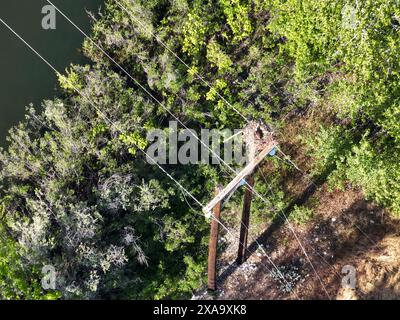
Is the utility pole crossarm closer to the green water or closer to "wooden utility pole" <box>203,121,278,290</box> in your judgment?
"wooden utility pole" <box>203,121,278,290</box>

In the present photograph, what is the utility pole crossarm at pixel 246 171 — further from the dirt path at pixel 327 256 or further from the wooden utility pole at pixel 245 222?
the dirt path at pixel 327 256

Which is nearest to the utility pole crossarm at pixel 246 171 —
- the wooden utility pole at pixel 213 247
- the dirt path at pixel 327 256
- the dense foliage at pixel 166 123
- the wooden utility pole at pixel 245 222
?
the wooden utility pole at pixel 213 247

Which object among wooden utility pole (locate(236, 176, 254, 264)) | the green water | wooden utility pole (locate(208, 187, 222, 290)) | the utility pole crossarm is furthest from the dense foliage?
the utility pole crossarm

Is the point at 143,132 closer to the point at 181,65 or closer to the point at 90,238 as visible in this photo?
the point at 181,65

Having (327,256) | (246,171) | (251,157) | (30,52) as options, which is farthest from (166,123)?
(327,256)

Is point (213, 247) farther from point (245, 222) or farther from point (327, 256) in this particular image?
point (327, 256)

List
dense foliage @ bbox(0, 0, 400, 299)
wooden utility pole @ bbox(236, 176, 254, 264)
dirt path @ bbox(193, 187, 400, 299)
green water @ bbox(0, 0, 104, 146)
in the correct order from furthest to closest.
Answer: green water @ bbox(0, 0, 104, 146), dirt path @ bbox(193, 187, 400, 299), dense foliage @ bbox(0, 0, 400, 299), wooden utility pole @ bbox(236, 176, 254, 264)
